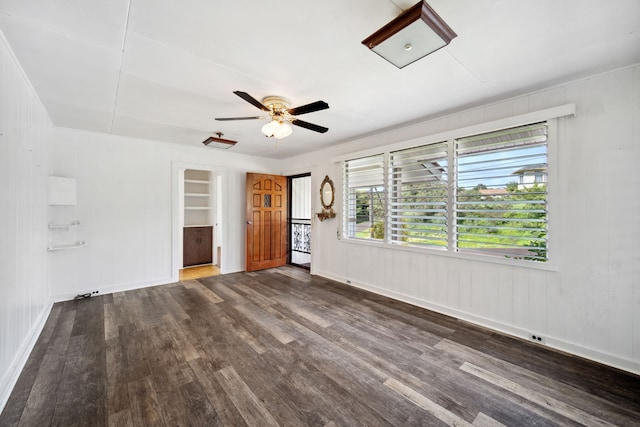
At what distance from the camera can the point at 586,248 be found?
2.34 m

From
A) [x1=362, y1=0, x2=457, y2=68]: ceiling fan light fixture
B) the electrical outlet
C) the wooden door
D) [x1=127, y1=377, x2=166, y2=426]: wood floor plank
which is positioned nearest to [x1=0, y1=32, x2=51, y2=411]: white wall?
[x1=127, y1=377, x2=166, y2=426]: wood floor plank

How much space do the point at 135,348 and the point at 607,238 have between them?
437 centimetres

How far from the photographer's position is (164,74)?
2254 mm

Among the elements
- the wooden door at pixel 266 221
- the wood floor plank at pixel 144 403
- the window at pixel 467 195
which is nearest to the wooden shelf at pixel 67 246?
the wooden door at pixel 266 221

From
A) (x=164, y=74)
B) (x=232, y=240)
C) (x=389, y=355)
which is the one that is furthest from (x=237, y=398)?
(x=232, y=240)

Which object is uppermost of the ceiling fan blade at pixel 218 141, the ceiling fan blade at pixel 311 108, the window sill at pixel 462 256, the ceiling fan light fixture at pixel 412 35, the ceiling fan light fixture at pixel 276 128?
the ceiling fan blade at pixel 218 141

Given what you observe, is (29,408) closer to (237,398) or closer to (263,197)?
(237,398)

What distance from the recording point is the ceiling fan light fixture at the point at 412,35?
4.79ft

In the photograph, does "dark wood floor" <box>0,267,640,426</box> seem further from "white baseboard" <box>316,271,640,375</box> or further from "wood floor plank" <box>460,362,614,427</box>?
"white baseboard" <box>316,271,640,375</box>

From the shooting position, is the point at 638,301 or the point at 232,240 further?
the point at 232,240

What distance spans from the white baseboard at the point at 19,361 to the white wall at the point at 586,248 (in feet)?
13.4

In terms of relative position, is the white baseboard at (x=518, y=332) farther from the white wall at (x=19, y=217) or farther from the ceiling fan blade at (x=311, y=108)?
the white wall at (x=19, y=217)

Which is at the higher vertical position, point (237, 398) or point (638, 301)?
point (638, 301)

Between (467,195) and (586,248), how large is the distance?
43.9 inches
